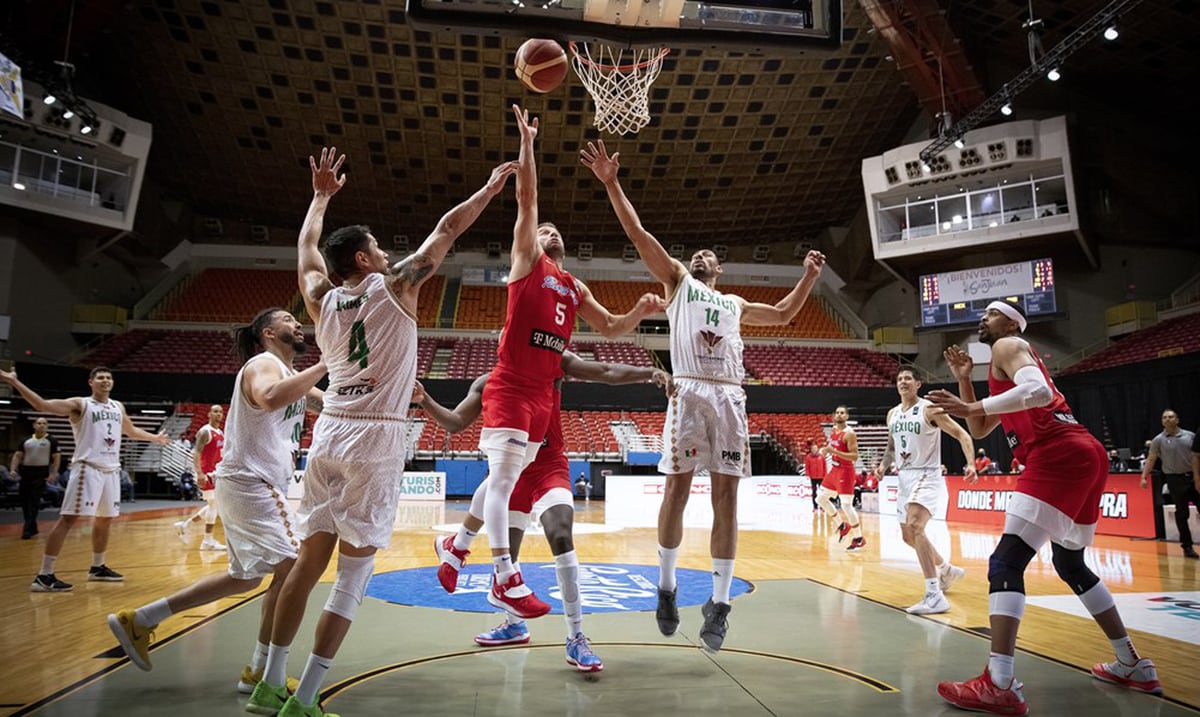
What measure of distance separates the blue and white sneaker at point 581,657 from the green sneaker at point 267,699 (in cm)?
144

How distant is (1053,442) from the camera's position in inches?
150

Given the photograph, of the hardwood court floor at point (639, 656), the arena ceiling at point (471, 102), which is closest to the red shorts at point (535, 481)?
the hardwood court floor at point (639, 656)

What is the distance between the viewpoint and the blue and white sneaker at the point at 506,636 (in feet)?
14.5

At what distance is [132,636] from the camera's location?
343cm

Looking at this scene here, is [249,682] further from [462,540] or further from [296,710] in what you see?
[462,540]

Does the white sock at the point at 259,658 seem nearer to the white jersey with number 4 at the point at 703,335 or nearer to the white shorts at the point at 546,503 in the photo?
the white shorts at the point at 546,503

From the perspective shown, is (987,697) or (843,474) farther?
(843,474)

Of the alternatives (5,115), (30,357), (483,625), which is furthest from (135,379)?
(483,625)

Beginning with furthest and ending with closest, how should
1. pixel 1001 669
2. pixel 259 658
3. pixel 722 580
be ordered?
pixel 722 580 < pixel 259 658 < pixel 1001 669

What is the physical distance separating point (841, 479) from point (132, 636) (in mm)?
9803

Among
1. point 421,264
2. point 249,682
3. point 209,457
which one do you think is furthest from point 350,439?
point 209,457

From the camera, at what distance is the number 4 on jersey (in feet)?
10.5

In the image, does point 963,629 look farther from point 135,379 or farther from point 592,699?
point 135,379

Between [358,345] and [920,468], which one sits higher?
[358,345]
